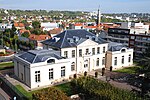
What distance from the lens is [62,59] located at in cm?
4350

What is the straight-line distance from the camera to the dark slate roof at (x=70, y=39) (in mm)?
47500

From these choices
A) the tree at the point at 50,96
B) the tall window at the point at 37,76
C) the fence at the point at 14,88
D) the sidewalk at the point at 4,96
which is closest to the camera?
the tree at the point at 50,96

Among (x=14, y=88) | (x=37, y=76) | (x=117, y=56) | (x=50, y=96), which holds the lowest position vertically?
(x=14, y=88)

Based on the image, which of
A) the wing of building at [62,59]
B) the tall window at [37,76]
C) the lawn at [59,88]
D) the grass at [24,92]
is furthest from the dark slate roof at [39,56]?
the lawn at [59,88]

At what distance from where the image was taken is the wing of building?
135 ft

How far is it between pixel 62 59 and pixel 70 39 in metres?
6.54

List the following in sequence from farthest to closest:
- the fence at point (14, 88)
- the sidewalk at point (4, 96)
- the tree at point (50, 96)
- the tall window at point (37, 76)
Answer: the tall window at point (37, 76) < the sidewalk at point (4, 96) < the fence at point (14, 88) < the tree at point (50, 96)

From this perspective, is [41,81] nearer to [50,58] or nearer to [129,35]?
[50,58]

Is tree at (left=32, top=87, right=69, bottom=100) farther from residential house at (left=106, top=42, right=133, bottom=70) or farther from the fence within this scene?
residential house at (left=106, top=42, right=133, bottom=70)

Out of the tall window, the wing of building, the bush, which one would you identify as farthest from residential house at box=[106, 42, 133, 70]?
the bush

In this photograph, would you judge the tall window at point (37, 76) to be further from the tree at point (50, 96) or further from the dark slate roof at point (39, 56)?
the tree at point (50, 96)

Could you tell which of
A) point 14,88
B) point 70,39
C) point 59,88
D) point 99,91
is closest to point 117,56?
point 70,39

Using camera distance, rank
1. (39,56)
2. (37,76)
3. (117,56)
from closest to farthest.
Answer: (37,76), (39,56), (117,56)

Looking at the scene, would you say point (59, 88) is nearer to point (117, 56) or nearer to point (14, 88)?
point (14, 88)
